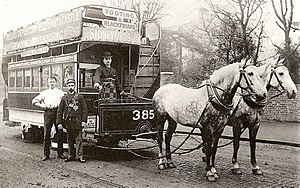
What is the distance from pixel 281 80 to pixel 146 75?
3.93 meters

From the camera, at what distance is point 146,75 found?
988cm

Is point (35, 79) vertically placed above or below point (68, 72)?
below

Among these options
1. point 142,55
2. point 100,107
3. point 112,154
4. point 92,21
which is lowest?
point 112,154

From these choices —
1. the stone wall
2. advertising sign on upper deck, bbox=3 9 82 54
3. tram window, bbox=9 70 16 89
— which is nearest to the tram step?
advertising sign on upper deck, bbox=3 9 82 54

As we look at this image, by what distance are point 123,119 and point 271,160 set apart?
328 centimetres

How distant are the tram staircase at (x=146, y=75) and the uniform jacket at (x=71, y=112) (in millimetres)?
2236

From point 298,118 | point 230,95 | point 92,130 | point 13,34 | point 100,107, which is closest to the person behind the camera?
point 230,95

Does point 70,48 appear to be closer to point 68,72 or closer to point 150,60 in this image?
point 68,72

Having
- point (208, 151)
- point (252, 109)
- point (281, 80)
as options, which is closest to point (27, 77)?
point (208, 151)

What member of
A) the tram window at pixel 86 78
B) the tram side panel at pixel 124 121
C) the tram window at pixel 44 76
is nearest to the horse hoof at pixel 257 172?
the tram side panel at pixel 124 121

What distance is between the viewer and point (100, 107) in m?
7.75

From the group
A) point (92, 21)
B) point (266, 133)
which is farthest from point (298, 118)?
point (92, 21)

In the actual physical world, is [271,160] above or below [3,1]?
below

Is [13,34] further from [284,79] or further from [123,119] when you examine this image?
[284,79]
